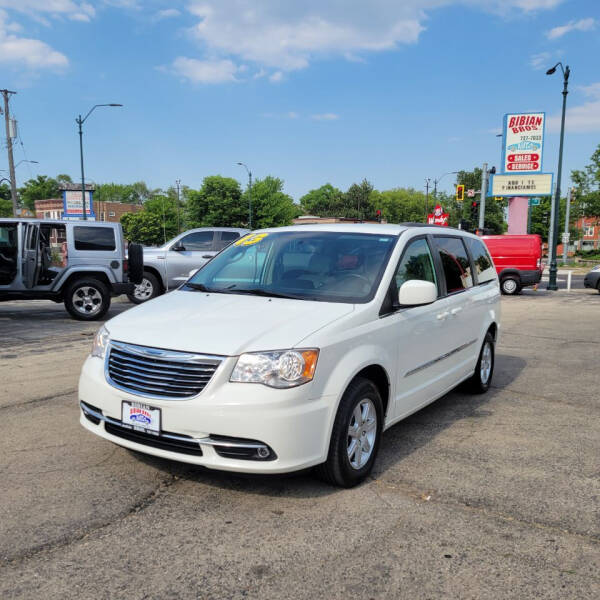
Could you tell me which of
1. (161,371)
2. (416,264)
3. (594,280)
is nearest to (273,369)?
(161,371)

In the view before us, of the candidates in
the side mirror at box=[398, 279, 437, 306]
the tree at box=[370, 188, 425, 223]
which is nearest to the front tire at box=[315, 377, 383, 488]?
the side mirror at box=[398, 279, 437, 306]

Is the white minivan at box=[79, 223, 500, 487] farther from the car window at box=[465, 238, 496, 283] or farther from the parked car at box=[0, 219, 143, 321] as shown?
the parked car at box=[0, 219, 143, 321]

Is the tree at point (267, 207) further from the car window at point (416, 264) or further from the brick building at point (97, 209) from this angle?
the car window at point (416, 264)

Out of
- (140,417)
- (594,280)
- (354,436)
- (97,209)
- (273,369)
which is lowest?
(594,280)

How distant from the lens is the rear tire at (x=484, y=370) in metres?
6.01

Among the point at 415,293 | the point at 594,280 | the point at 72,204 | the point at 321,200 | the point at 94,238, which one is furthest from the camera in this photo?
the point at 321,200

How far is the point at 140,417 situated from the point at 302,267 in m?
1.69

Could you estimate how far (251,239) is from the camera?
499 centimetres

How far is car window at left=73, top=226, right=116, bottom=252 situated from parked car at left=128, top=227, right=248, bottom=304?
2663 mm

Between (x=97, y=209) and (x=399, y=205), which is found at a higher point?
(x=399, y=205)

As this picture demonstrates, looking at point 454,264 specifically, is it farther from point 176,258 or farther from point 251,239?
point 176,258

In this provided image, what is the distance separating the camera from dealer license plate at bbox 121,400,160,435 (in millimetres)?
3246

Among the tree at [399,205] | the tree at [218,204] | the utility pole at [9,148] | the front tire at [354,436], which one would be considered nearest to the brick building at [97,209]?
the tree at [218,204]

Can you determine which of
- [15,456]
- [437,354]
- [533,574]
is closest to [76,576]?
[15,456]
